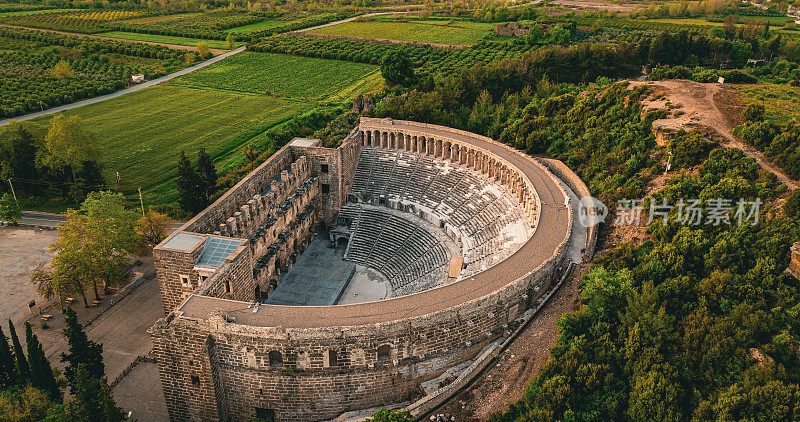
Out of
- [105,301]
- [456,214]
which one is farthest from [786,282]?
[105,301]

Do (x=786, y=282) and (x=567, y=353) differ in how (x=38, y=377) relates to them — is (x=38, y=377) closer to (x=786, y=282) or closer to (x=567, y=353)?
(x=567, y=353)

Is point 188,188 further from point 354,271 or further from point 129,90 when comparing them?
point 129,90

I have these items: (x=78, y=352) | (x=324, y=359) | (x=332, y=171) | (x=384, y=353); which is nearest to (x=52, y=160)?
(x=332, y=171)

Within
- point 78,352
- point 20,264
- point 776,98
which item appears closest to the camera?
point 78,352

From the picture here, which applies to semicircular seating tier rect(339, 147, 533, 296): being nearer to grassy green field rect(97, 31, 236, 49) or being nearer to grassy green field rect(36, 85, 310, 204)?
grassy green field rect(36, 85, 310, 204)

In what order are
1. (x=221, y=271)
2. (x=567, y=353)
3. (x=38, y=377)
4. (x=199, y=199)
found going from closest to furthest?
(x=567, y=353) → (x=38, y=377) → (x=221, y=271) → (x=199, y=199)

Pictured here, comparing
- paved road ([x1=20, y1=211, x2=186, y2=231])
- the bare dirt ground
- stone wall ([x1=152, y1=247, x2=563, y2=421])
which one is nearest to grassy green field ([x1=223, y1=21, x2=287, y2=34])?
paved road ([x1=20, y1=211, x2=186, y2=231])
